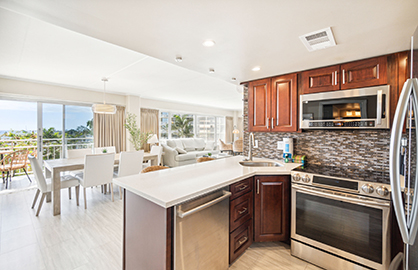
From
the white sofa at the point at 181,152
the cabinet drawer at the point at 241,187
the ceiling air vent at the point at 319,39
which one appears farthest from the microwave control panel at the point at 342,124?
the white sofa at the point at 181,152

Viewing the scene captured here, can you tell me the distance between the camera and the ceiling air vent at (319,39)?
1.54 meters

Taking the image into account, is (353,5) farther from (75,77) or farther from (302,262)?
(75,77)

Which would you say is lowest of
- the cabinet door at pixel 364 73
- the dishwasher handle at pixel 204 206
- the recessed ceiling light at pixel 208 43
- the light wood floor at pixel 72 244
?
the light wood floor at pixel 72 244

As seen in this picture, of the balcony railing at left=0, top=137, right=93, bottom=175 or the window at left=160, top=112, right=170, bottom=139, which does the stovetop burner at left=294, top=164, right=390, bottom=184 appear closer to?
the balcony railing at left=0, top=137, right=93, bottom=175

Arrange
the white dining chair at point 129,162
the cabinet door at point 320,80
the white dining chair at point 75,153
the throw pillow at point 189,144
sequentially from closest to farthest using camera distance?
the cabinet door at point 320,80 < the white dining chair at point 129,162 < the white dining chair at point 75,153 < the throw pillow at point 189,144

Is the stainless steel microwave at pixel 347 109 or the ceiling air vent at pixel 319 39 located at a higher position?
the ceiling air vent at pixel 319 39

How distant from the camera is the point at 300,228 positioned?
1.95 meters

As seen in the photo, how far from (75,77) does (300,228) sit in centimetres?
493

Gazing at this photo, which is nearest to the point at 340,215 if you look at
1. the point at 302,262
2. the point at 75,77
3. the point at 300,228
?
the point at 300,228

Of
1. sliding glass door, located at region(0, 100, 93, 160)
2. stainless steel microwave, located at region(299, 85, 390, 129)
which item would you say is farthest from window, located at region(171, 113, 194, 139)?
stainless steel microwave, located at region(299, 85, 390, 129)

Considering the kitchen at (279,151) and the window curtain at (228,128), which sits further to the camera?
the window curtain at (228,128)

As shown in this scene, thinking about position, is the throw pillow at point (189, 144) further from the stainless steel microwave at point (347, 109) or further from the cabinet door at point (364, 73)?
the cabinet door at point (364, 73)

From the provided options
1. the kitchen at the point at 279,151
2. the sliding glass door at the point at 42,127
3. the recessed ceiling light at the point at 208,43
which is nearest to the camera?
the kitchen at the point at 279,151

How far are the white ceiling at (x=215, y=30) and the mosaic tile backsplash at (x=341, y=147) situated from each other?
2.88 feet
